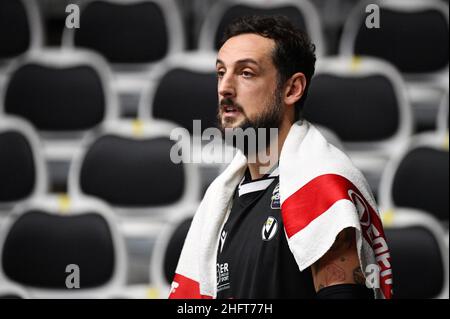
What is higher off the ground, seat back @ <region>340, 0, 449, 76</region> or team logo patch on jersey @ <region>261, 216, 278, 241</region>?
seat back @ <region>340, 0, 449, 76</region>

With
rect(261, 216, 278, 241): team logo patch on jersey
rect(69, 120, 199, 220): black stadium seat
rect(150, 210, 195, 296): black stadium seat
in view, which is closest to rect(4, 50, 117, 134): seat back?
rect(69, 120, 199, 220): black stadium seat

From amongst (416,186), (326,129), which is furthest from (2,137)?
(416,186)

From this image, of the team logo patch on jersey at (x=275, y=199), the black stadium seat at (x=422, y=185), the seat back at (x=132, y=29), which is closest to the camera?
the team logo patch on jersey at (x=275, y=199)

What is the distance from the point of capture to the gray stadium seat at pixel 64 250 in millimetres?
2035

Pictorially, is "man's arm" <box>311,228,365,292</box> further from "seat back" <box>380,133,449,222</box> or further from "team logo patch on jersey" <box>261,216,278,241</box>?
"seat back" <box>380,133,449,222</box>

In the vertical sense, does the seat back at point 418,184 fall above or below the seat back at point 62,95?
below

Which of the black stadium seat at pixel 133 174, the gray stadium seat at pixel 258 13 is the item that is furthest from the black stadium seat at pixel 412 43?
the black stadium seat at pixel 133 174

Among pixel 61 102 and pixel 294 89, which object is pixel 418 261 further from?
pixel 61 102

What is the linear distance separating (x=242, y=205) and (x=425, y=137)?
126 cm

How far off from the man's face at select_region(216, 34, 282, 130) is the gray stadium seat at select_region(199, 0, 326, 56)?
4.26 feet

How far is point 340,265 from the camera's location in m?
1.05

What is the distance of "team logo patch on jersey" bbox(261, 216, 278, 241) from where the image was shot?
3.72ft

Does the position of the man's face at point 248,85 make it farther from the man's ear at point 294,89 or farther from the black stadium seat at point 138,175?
the black stadium seat at point 138,175

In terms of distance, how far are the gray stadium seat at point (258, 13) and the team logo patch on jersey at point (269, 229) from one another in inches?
56.0
